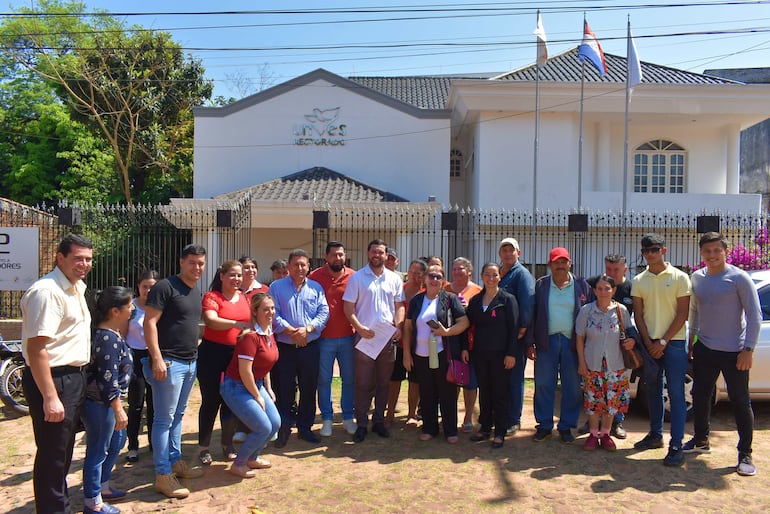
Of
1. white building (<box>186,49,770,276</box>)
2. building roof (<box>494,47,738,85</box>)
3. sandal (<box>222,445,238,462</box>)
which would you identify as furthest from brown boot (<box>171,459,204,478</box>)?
building roof (<box>494,47,738,85</box>)

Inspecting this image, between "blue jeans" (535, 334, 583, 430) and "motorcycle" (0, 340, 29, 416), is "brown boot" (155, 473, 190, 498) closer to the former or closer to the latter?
"motorcycle" (0, 340, 29, 416)

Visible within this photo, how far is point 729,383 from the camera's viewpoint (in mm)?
5062

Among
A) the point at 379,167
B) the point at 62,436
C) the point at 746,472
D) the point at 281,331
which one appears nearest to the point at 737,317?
the point at 746,472

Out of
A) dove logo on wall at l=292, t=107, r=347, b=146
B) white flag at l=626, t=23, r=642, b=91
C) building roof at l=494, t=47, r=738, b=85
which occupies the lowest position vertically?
dove logo on wall at l=292, t=107, r=347, b=146

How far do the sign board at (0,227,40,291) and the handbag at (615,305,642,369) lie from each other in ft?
31.5

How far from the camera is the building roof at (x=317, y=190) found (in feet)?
50.3

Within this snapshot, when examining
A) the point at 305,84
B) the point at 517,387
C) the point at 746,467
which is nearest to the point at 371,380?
the point at 517,387

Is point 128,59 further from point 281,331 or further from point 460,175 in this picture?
point 281,331

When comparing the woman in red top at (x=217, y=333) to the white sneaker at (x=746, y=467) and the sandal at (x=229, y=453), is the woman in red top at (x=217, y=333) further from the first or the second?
the white sneaker at (x=746, y=467)

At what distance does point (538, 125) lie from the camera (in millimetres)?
16906

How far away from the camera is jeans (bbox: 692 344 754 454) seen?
501cm

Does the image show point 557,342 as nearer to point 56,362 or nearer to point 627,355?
point 627,355

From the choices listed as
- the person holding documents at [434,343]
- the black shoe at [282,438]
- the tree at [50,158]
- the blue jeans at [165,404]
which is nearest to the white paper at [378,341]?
the person holding documents at [434,343]

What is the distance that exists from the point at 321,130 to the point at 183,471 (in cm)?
1415
